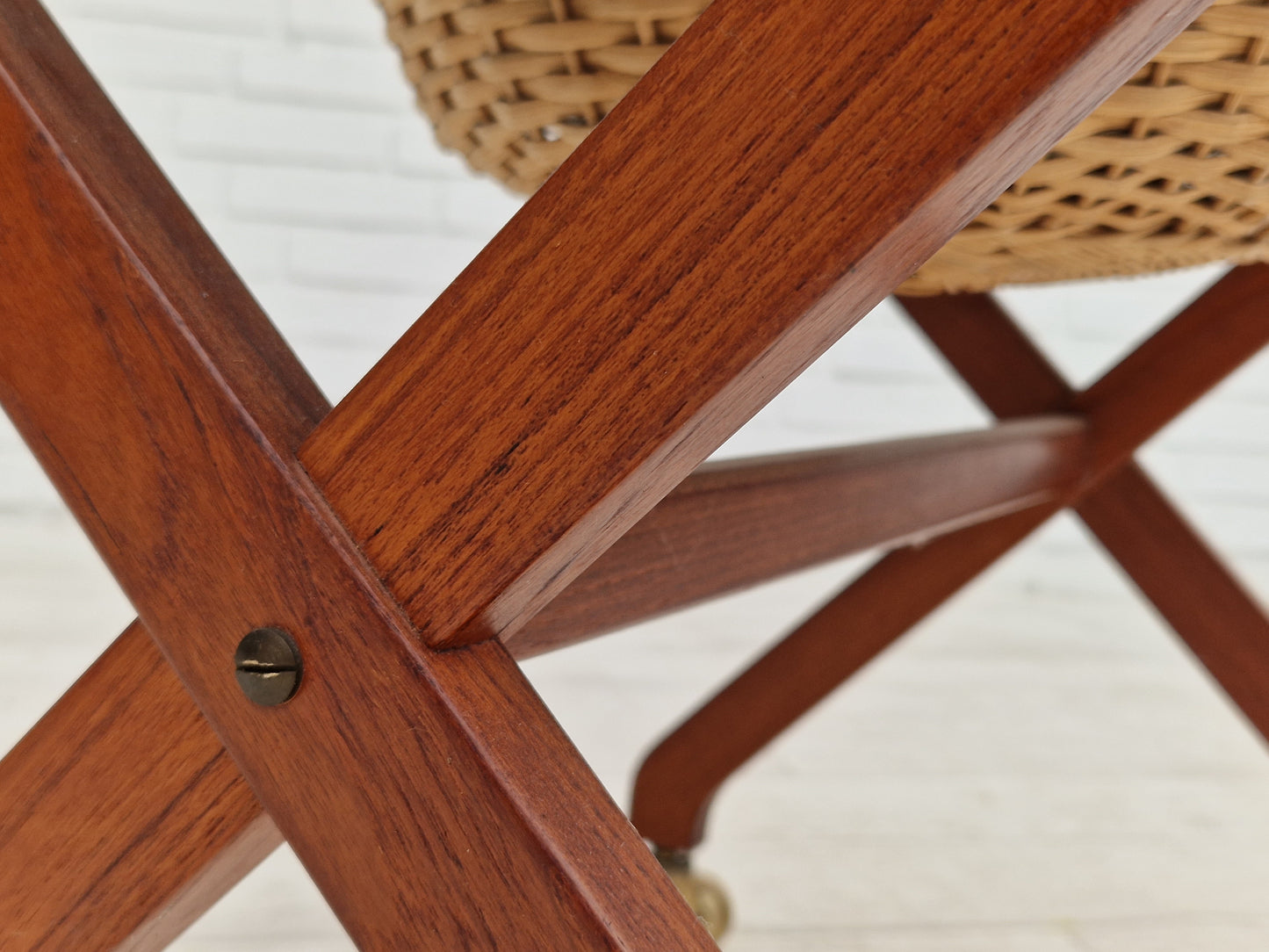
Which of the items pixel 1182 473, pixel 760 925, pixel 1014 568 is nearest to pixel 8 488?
pixel 760 925

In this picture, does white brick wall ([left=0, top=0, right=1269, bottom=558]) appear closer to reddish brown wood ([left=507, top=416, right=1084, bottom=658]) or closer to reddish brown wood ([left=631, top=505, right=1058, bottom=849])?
reddish brown wood ([left=631, top=505, right=1058, bottom=849])

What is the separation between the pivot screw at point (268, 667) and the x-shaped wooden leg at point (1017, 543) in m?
0.44

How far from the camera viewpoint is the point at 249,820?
0.21 m

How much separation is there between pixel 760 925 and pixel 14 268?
1.78ft

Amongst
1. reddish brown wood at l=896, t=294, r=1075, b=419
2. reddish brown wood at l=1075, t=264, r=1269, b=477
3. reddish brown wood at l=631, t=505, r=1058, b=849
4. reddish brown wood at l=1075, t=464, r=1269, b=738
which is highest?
reddish brown wood at l=896, t=294, r=1075, b=419

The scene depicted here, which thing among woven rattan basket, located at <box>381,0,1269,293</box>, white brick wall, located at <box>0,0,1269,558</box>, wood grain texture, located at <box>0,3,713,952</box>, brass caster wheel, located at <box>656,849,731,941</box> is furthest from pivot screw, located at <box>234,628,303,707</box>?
white brick wall, located at <box>0,0,1269,558</box>

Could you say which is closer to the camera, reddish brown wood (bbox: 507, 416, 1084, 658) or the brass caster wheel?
reddish brown wood (bbox: 507, 416, 1084, 658)

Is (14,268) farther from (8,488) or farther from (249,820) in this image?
(8,488)

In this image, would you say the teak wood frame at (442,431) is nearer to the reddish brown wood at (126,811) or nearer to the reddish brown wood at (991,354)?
the reddish brown wood at (126,811)

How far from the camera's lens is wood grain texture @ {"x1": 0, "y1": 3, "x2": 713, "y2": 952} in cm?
19

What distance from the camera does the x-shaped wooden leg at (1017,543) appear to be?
56 cm

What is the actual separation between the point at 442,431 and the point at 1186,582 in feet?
1.55

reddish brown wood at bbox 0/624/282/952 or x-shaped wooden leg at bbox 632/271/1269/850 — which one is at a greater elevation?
reddish brown wood at bbox 0/624/282/952

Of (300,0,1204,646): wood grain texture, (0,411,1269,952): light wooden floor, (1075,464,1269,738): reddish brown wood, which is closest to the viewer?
(300,0,1204,646): wood grain texture
